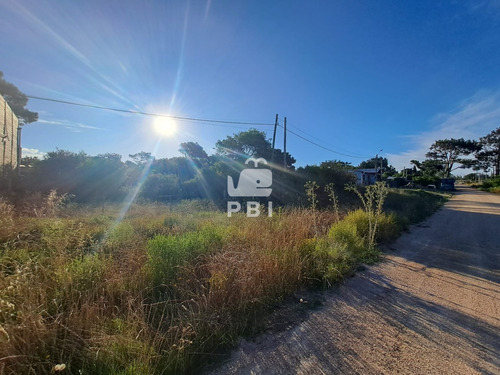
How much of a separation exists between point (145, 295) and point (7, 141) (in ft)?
47.5

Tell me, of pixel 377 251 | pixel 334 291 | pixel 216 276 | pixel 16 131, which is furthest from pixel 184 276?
pixel 16 131

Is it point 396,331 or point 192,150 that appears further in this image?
point 192,150

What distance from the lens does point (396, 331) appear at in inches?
86.3

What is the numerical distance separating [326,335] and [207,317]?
46.2 inches

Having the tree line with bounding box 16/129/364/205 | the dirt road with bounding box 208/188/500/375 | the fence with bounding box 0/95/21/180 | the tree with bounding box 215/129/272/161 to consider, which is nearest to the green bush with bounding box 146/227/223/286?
the dirt road with bounding box 208/188/500/375

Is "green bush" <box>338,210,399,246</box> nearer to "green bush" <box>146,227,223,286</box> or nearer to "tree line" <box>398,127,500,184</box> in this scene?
"green bush" <box>146,227,223,286</box>

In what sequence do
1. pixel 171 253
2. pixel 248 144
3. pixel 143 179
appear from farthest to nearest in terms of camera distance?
pixel 248 144
pixel 143 179
pixel 171 253

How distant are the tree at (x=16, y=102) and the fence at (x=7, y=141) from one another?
5512 mm

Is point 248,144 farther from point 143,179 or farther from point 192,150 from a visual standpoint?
point 143,179

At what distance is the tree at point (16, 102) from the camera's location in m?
17.7

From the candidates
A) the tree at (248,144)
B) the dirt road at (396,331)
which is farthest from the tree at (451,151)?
the dirt road at (396,331)

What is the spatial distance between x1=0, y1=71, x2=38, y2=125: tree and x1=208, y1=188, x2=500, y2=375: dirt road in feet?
74.1

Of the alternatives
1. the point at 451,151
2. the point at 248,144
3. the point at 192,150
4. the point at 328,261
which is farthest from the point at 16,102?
the point at 451,151

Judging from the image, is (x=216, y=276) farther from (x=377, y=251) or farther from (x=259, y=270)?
(x=377, y=251)
